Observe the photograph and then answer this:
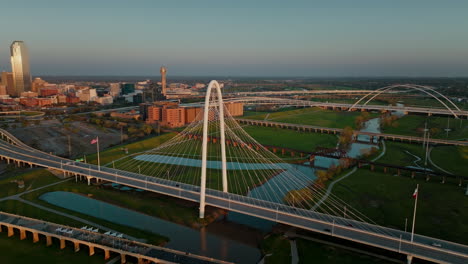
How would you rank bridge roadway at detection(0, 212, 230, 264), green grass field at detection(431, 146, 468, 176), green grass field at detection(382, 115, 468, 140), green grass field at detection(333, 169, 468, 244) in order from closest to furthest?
bridge roadway at detection(0, 212, 230, 264) → green grass field at detection(333, 169, 468, 244) → green grass field at detection(431, 146, 468, 176) → green grass field at detection(382, 115, 468, 140)

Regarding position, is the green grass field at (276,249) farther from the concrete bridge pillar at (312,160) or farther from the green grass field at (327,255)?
the concrete bridge pillar at (312,160)

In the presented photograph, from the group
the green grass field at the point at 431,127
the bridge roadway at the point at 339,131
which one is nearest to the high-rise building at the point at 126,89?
the bridge roadway at the point at 339,131

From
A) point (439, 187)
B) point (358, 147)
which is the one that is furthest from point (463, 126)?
point (439, 187)

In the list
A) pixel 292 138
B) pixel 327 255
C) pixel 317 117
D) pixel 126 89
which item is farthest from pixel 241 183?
pixel 126 89

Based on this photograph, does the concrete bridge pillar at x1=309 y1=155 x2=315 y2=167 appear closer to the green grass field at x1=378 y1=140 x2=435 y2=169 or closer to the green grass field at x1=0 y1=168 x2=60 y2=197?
the green grass field at x1=378 y1=140 x2=435 y2=169

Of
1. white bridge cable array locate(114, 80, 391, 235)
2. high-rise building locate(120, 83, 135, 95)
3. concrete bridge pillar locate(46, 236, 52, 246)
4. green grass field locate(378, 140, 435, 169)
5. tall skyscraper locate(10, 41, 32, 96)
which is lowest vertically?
concrete bridge pillar locate(46, 236, 52, 246)

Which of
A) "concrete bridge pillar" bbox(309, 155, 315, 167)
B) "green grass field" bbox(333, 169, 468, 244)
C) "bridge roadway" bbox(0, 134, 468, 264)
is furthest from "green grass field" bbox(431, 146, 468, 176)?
"bridge roadway" bbox(0, 134, 468, 264)
